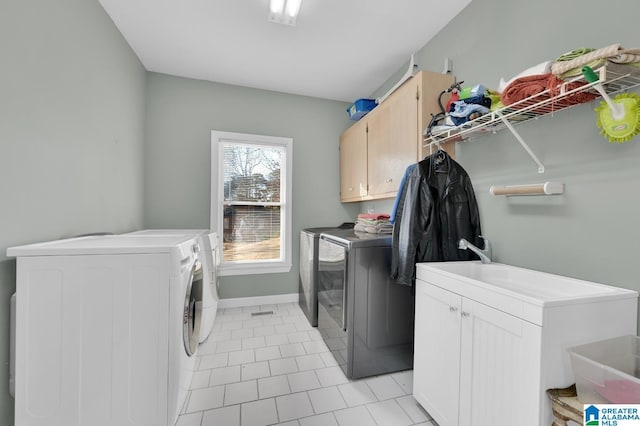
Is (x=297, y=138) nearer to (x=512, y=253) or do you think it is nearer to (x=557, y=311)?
(x=512, y=253)

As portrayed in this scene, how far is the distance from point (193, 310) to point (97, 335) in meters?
0.61

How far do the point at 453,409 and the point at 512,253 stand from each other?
3.14ft

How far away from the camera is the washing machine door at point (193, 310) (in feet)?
5.17

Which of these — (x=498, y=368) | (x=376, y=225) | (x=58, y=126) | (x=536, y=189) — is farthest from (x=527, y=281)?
(x=58, y=126)

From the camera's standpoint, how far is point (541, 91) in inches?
49.1

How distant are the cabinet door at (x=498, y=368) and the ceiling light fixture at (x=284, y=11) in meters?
2.27

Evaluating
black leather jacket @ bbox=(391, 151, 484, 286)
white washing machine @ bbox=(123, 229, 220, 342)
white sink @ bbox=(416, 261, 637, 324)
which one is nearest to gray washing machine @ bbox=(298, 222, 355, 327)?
white washing machine @ bbox=(123, 229, 220, 342)

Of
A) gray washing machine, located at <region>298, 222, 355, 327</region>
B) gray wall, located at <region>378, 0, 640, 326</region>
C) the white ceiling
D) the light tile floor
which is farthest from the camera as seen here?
gray washing machine, located at <region>298, 222, 355, 327</region>

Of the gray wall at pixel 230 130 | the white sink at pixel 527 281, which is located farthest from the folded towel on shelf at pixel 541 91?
the gray wall at pixel 230 130

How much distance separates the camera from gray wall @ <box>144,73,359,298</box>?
300 centimetres

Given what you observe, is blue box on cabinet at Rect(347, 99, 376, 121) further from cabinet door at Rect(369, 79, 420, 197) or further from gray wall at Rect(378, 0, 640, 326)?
gray wall at Rect(378, 0, 640, 326)

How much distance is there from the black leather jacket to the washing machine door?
1.32 meters

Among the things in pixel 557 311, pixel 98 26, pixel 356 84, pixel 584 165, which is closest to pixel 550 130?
pixel 584 165

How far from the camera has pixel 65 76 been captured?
1614mm
